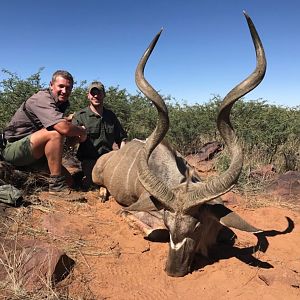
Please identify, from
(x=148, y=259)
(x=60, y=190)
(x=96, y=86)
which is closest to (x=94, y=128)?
(x=96, y=86)

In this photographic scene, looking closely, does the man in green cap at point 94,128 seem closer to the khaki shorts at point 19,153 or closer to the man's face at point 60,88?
the man's face at point 60,88

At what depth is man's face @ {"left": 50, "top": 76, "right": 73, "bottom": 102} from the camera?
A: 4660mm

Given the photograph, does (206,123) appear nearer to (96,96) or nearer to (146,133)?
(146,133)

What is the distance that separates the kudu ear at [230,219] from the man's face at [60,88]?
243 cm

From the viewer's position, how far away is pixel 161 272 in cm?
317

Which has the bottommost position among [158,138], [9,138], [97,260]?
[97,260]

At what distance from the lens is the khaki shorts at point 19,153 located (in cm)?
450

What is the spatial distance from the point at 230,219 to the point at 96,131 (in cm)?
301

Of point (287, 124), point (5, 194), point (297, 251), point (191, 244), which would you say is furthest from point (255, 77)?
point (287, 124)

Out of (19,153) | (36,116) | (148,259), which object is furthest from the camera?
(36,116)

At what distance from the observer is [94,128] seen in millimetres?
5621

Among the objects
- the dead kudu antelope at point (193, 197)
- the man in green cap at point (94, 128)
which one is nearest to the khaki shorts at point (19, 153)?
the man in green cap at point (94, 128)

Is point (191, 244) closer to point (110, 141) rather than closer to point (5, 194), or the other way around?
point (5, 194)

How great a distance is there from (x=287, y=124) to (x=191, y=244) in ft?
18.9
